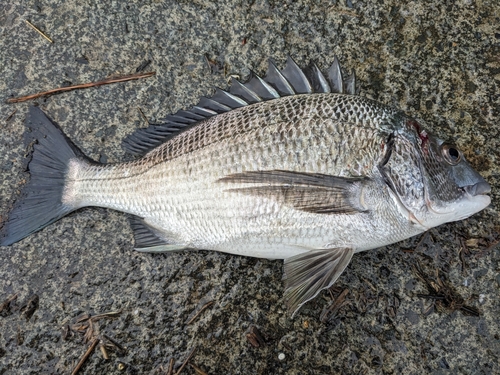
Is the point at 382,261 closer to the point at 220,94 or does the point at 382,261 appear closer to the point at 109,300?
the point at 220,94

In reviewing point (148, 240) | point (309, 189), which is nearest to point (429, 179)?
point (309, 189)

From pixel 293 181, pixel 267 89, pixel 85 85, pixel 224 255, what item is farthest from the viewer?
pixel 85 85

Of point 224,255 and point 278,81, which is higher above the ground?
point 278,81

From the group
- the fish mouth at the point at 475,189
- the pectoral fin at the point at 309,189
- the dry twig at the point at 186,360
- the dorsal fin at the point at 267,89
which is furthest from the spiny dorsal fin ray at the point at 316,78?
the dry twig at the point at 186,360

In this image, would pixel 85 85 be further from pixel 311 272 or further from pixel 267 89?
pixel 311 272

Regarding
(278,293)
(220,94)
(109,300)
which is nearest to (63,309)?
(109,300)

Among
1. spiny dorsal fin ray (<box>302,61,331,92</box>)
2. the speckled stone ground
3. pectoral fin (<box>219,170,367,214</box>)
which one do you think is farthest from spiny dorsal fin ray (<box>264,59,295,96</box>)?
pectoral fin (<box>219,170,367,214</box>)
